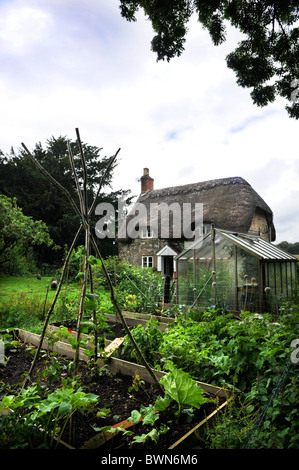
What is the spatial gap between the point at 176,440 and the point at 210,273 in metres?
5.05

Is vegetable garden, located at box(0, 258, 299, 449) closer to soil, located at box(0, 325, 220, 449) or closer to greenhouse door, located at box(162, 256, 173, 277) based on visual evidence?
soil, located at box(0, 325, 220, 449)

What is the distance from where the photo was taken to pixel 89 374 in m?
3.23

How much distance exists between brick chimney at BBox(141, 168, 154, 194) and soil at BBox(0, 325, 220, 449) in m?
17.1

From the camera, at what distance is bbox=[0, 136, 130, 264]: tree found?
66.6 feet

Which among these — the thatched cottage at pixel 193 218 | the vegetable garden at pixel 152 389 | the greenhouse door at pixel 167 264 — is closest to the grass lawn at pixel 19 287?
the thatched cottage at pixel 193 218

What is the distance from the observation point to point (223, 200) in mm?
15523

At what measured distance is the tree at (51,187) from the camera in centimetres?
2031

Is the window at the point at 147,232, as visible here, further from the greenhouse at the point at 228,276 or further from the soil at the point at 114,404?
the soil at the point at 114,404

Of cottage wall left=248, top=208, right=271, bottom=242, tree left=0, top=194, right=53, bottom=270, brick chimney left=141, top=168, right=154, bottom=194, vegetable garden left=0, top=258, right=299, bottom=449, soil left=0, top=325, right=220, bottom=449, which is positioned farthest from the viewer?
brick chimney left=141, top=168, right=154, bottom=194

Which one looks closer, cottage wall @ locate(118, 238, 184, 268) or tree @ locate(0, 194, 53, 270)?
tree @ locate(0, 194, 53, 270)

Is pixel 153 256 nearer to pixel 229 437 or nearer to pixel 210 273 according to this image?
pixel 210 273

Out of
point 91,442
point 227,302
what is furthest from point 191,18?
point 91,442

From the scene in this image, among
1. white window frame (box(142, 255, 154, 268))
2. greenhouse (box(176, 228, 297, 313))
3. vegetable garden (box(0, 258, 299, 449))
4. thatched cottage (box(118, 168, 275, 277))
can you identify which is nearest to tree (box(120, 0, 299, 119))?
greenhouse (box(176, 228, 297, 313))

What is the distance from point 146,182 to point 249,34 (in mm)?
15153
